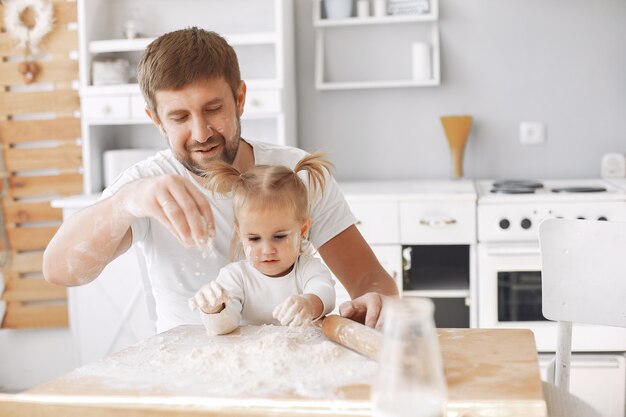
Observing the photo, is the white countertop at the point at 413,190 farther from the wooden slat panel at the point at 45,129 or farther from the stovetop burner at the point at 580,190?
the wooden slat panel at the point at 45,129

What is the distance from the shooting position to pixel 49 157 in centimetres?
375

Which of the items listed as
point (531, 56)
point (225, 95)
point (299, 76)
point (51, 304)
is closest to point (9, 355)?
point (51, 304)

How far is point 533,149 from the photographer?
12.1 ft

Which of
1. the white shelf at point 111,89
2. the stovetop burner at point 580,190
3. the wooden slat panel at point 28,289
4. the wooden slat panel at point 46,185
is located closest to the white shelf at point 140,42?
the white shelf at point 111,89

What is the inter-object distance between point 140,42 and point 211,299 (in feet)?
7.70

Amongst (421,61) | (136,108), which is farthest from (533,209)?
(136,108)

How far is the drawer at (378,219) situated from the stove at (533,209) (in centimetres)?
35

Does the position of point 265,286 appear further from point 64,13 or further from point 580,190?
point 64,13

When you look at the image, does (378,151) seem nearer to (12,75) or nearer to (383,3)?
(383,3)

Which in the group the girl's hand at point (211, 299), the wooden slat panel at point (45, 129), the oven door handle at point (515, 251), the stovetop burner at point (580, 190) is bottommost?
the oven door handle at point (515, 251)

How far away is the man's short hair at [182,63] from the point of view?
172 centimetres

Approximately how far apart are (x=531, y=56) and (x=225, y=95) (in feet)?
7.55

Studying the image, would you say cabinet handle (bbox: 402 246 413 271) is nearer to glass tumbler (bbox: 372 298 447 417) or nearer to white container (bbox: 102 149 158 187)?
white container (bbox: 102 149 158 187)

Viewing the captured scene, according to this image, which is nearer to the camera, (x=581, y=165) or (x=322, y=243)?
(x=322, y=243)
